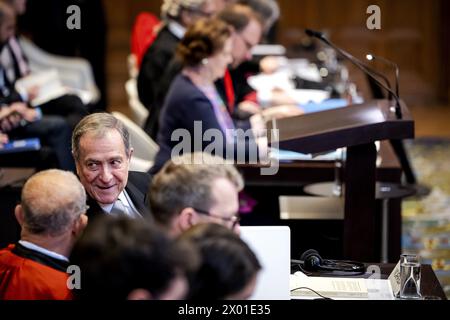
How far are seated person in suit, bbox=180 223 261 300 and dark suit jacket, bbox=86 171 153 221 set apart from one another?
1.11m

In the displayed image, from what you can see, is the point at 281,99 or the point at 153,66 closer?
the point at 281,99

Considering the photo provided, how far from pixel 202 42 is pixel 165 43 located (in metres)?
1.55

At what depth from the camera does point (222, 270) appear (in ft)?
7.14

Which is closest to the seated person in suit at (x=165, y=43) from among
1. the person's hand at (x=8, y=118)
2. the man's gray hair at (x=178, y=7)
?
the man's gray hair at (x=178, y=7)

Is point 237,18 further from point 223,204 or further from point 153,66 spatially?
point 223,204

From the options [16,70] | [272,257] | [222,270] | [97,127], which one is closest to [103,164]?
[97,127]

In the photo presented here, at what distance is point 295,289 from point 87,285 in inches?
53.0

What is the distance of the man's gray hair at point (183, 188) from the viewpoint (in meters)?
2.74

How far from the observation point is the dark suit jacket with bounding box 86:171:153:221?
3482mm

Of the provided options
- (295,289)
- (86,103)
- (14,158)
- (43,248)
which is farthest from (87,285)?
(86,103)

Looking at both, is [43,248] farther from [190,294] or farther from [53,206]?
[190,294]

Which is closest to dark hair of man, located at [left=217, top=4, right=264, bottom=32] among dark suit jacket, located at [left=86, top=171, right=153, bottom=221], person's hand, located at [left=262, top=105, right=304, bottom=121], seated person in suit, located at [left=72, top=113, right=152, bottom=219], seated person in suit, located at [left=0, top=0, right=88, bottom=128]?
person's hand, located at [left=262, top=105, right=304, bottom=121]

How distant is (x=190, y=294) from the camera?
7.06 feet

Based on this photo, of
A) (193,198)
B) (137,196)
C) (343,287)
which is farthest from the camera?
(137,196)
